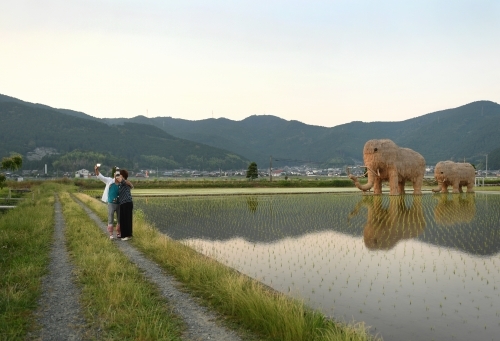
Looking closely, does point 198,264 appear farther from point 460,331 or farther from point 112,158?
point 112,158

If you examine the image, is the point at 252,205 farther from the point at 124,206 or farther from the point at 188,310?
the point at 188,310

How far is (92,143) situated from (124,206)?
149889 mm

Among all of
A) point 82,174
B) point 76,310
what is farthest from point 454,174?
point 82,174

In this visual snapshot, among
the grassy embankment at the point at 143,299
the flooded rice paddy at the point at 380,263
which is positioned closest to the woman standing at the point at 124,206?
the flooded rice paddy at the point at 380,263

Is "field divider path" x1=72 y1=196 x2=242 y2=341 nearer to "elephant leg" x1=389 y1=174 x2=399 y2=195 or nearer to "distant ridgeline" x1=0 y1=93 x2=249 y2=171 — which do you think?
"elephant leg" x1=389 y1=174 x2=399 y2=195

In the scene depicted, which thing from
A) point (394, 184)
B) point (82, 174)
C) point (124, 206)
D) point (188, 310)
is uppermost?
point (82, 174)

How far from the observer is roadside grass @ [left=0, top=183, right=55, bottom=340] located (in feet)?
15.4

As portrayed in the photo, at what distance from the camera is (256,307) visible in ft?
15.7

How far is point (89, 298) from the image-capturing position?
222 inches

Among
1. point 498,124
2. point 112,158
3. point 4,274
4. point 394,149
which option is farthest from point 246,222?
point 498,124

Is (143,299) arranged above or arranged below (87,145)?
below

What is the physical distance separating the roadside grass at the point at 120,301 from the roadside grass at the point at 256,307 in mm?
602

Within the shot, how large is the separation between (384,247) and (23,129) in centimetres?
15381

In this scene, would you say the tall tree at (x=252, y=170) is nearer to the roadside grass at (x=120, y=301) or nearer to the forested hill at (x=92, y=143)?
the roadside grass at (x=120, y=301)
